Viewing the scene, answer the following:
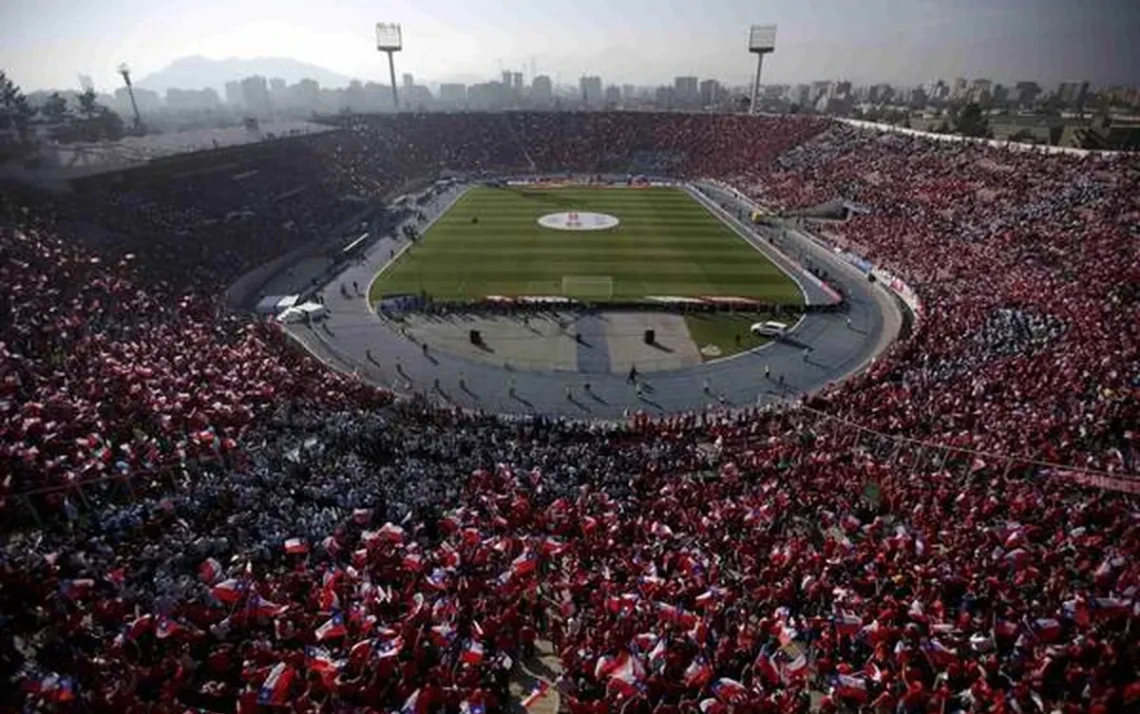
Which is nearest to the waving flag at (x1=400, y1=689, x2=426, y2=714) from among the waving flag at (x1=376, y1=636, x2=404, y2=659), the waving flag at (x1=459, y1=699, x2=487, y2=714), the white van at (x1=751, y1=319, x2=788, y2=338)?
the waving flag at (x1=459, y1=699, x2=487, y2=714)

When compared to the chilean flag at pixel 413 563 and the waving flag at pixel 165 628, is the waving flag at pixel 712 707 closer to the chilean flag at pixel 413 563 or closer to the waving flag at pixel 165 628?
the chilean flag at pixel 413 563

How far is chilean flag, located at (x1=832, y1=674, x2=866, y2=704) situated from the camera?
1152cm

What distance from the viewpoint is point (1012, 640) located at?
497 inches

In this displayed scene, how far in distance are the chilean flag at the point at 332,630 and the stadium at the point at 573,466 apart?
5.0 inches

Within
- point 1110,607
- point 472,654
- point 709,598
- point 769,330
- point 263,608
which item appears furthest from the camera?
point 769,330

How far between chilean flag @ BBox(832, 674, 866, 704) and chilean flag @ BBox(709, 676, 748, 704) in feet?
5.47

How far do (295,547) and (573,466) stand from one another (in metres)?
9.22

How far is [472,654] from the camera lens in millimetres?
12125

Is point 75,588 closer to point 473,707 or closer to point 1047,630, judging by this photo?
point 473,707

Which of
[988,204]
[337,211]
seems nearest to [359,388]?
[337,211]

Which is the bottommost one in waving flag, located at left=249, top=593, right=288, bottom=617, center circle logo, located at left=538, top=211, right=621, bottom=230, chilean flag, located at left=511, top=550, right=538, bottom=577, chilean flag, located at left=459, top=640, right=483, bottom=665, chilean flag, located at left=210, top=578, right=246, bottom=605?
center circle logo, located at left=538, top=211, right=621, bottom=230

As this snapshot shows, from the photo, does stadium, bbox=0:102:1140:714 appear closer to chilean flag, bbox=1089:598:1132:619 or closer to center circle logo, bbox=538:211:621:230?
chilean flag, bbox=1089:598:1132:619

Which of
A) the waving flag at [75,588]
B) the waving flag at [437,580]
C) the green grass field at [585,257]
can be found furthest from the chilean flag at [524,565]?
the green grass field at [585,257]

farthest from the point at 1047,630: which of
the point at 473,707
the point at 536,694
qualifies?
the point at 473,707
